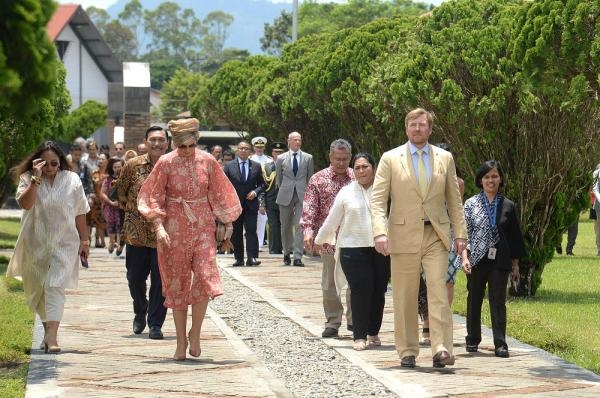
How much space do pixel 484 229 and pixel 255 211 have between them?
996 cm

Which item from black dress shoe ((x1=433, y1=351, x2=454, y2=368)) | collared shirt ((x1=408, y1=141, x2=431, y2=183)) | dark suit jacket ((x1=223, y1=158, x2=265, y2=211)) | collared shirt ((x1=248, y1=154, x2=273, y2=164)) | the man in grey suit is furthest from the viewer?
collared shirt ((x1=248, y1=154, x2=273, y2=164))

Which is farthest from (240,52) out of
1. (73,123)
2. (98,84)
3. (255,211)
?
(255,211)

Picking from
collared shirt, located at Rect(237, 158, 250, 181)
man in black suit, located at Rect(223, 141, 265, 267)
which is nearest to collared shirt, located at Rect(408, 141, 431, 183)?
man in black suit, located at Rect(223, 141, 265, 267)

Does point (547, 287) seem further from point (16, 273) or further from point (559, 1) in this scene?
point (16, 273)

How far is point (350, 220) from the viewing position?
12516mm

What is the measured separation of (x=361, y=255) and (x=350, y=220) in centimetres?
33

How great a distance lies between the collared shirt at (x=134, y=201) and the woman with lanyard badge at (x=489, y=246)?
2.85 metres

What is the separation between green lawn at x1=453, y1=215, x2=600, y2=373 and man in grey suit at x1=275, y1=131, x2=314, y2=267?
309 centimetres

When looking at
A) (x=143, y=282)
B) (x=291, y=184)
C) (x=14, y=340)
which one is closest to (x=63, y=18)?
(x=291, y=184)

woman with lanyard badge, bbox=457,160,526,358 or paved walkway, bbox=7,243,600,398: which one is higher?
woman with lanyard badge, bbox=457,160,526,358

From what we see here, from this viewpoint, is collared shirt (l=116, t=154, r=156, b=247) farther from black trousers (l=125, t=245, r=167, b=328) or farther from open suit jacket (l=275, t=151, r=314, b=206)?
open suit jacket (l=275, t=151, r=314, b=206)

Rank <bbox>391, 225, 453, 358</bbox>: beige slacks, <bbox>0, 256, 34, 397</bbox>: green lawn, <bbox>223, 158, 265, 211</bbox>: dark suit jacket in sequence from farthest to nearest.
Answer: <bbox>223, 158, 265, 211</bbox>: dark suit jacket < <bbox>391, 225, 453, 358</bbox>: beige slacks < <bbox>0, 256, 34, 397</bbox>: green lawn

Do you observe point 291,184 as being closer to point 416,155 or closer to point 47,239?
point 47,239

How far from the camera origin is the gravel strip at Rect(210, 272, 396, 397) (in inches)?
392
